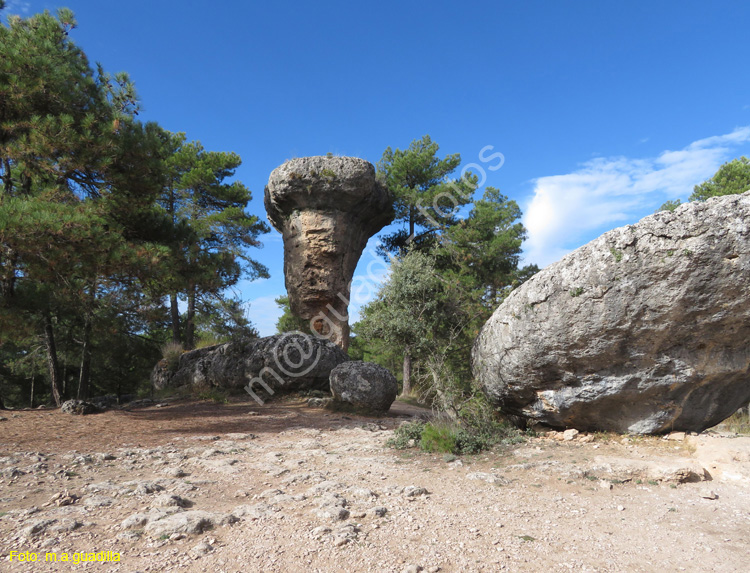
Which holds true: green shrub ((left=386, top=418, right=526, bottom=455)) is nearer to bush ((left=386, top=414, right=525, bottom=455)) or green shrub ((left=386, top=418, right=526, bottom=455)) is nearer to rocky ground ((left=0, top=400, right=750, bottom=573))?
bush ((left=386, top=414, right=525, bottom=455))

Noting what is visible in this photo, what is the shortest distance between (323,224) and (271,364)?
6.93 meters

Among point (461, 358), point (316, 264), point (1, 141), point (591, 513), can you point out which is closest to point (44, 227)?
point (1, 141)

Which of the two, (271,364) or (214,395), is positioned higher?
(271,364)

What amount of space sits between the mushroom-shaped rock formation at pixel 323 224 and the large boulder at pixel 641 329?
39.4ft

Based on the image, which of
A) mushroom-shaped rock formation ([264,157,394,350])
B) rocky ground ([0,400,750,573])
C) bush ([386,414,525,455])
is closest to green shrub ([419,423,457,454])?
bush ([386,414,525,455])

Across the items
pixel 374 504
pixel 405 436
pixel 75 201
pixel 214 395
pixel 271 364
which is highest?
pixel 75 201

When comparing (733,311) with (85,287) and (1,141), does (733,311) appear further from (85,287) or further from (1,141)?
(1,141)

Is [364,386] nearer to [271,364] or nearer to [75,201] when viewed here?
[271,364]

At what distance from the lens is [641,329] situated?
6016mm

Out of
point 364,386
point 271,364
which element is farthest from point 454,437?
point 271,364

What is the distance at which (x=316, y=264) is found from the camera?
61.4ft

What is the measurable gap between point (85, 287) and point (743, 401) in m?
13.2

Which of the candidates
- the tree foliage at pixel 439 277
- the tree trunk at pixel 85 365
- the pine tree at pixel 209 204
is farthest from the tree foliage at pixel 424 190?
the tree trunk at pixel 85 365

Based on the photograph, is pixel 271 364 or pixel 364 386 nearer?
pixel 364 386
